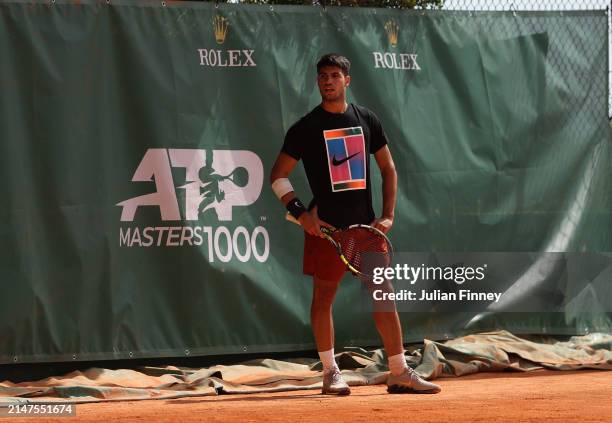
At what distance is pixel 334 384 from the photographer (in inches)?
274

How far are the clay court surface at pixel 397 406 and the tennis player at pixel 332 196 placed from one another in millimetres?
190

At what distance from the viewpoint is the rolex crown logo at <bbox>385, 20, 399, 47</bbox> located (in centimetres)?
863

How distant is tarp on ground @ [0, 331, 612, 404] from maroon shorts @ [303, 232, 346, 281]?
86 centimetres

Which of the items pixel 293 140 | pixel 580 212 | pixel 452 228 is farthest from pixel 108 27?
pixel 580 212

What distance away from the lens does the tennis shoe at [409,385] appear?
6.91m

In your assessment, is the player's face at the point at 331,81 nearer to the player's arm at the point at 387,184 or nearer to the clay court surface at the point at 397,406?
the player's arm at the point at 387,184

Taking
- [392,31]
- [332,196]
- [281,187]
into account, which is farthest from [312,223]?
[392,31]

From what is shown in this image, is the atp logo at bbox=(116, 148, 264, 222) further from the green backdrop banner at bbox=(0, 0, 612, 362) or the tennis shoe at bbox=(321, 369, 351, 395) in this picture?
the tennis shoe at bbox=(321, 369, 351, 395)

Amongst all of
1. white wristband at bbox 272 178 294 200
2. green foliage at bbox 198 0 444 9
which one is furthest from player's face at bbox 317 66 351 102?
green foliage at bbox 198 0 444 9

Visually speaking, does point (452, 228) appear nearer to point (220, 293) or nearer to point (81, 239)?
point (220, 293)

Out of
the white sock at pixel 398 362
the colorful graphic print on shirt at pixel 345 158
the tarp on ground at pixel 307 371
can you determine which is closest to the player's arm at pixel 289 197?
the colorful graphic print on shirt at pixel 345 158

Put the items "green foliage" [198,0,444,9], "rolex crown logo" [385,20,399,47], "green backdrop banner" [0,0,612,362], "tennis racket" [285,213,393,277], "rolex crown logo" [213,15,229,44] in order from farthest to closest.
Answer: "green foliage" [198,0,444,9] → "rolex crown logo" [385,20,399,47] → "rolex crown logo" [213,15,229,44] → "green backdrop banner" [0,0,612,362] → "tennis racket" [285,213,393,277]

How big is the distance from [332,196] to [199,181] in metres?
1.34

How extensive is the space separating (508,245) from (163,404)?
10.6ft
